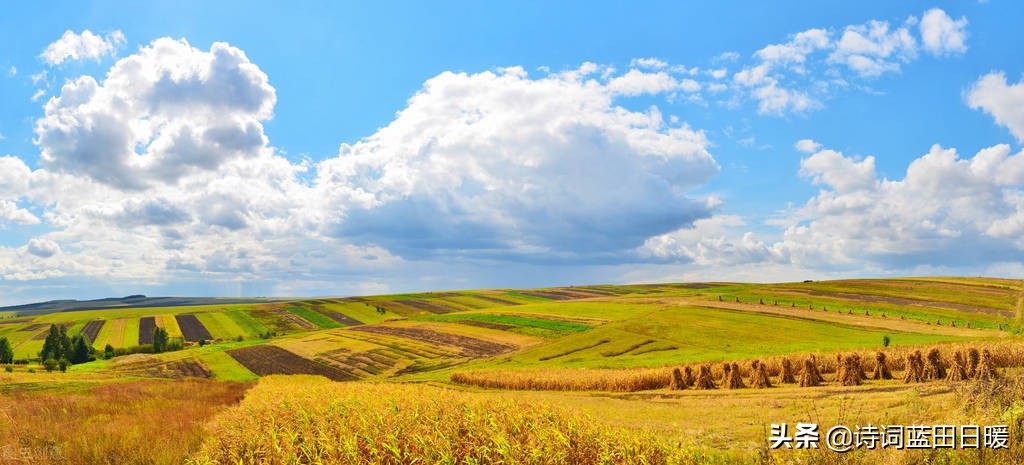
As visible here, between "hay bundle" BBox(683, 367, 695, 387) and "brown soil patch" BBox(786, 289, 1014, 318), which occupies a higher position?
"brown soil patch" BBox(786, 289, 1014, 318)

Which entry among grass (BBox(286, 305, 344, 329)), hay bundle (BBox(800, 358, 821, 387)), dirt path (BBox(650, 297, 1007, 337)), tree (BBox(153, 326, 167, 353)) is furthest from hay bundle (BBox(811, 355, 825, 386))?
grass (BBox(286, 305, 344, 329))

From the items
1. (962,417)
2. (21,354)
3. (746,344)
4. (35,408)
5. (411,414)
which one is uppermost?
(411,414)

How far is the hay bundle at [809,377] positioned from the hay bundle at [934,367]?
16.6ft

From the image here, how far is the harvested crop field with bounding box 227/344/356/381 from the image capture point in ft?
200

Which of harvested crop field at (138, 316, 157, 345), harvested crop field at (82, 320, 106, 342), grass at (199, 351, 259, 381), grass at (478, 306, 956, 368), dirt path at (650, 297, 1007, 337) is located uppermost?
dirt path at (650, 297, 1007, 337)

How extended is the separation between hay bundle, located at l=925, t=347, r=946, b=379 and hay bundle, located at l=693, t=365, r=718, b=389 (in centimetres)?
1075

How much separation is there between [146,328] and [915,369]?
152191mm

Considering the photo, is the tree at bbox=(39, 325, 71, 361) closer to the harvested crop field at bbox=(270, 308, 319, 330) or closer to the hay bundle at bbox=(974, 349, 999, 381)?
the harvested crop field at bbox=(270, 308, 319, 330)

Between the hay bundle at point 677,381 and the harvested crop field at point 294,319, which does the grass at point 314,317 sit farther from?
the hay bundle at point 677,381

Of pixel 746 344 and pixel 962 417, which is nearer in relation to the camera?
pixel 962 417

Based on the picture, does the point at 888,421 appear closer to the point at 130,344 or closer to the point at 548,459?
the point at 548,459

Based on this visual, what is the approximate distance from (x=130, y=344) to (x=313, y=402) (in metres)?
122

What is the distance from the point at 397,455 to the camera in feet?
24.5

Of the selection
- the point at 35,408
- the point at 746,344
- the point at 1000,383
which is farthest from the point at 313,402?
the point at 746,344
